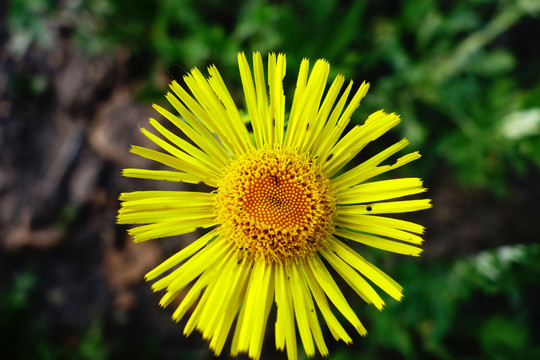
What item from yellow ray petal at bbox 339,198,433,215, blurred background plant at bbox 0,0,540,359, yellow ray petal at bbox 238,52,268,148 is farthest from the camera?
blurred background plant at bbox 0,0,540,359

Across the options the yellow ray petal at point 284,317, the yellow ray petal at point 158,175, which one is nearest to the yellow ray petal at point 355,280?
the yellow ray petal at point 284,317

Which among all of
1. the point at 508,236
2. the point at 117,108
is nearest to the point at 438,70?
the point at 508,236

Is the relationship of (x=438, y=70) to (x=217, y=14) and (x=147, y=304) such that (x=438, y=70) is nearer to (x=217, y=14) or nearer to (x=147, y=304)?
(x=217, y=14)

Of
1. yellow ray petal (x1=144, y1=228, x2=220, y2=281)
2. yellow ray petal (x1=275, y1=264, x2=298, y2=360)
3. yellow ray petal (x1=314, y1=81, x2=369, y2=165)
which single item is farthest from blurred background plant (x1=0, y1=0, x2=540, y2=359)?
yellow ray petal (x1=144, y1=228, x2=220, y2=281)

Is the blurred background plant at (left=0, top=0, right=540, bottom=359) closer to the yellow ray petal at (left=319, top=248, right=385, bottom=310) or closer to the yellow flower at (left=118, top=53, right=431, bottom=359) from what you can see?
the yellow flower at (left=118, top=53, right=431, bottom=359)

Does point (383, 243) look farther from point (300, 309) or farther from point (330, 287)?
point (300, 309)

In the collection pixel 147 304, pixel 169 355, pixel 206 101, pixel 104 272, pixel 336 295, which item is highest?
pixel 206 101

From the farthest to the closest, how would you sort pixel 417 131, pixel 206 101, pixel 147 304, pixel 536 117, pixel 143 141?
pixel 147 304 → pixel 143 141 → pixel 417 131 → pixel 536 117 → pixel 206 101
